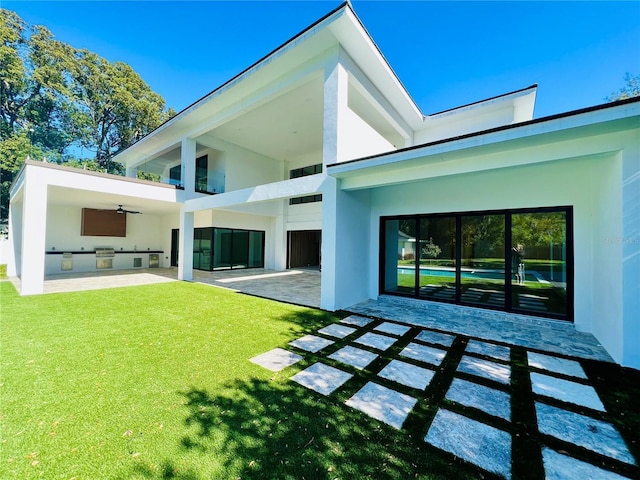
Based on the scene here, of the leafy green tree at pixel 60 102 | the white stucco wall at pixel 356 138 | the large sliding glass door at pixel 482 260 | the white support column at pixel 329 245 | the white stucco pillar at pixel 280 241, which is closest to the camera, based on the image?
the large sliding glass door at pixel 482 260

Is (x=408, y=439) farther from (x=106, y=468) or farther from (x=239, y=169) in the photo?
(x=239, y=169)

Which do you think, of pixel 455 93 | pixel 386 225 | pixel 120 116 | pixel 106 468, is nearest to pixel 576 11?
pixel 455 93

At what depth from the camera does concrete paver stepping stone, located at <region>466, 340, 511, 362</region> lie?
13.2ft

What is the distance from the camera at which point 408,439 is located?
2258mm

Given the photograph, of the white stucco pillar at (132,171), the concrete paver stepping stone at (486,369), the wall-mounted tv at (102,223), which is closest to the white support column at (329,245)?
the concrete paver stepping stone at (486,369)

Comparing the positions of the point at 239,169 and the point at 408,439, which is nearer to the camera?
the point at 408,439

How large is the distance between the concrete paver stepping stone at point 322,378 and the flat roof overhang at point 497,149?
4219mm

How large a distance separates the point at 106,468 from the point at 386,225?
7.27 metres

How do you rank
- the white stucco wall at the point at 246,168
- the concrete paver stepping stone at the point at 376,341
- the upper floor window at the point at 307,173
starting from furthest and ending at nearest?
the upper floor window at the point at 307,173, the white stucco wall at the point at 246,168, the concrete paver stepping stone at the point at 376,341

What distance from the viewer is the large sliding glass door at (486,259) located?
5586mm

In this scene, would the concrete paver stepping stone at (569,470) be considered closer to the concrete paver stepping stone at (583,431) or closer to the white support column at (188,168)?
the concrete paver stepping stone at (583,431)

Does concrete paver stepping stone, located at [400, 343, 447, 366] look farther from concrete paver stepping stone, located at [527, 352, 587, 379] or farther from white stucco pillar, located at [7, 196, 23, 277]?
white stucco pillar, located at [7, 196, 23, 277]

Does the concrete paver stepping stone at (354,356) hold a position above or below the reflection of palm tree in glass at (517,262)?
below

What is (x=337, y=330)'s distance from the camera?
5.03m
